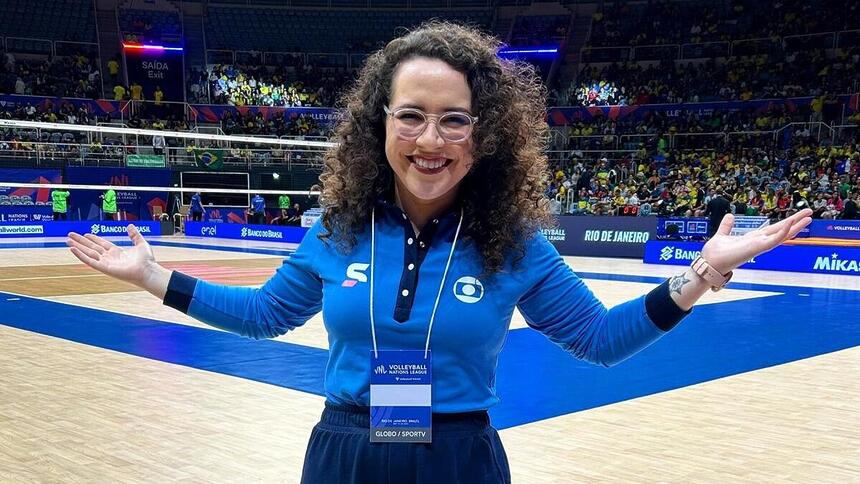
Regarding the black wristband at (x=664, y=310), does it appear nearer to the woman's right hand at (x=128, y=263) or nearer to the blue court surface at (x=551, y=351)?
the woman's right hand at (x=128, y=263)

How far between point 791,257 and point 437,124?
14.9 meters

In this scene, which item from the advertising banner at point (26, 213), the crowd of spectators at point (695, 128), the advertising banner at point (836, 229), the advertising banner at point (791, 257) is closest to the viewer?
the advertising banner at point (791, 257)

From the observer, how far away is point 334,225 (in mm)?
1736

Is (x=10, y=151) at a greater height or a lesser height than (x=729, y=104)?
lesser

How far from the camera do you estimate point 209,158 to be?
24078 millimetres

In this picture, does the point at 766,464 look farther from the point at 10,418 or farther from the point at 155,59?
the point at 155,59

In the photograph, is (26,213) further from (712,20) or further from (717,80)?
(712,20)

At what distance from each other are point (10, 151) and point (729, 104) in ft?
75.0

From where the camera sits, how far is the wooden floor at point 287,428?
3.52 metres

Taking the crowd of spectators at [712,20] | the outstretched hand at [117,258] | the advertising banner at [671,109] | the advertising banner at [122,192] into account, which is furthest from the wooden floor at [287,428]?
the crowd of spectators at [712,20]

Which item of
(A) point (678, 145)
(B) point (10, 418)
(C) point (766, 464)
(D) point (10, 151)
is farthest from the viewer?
(A) point (678, 145)

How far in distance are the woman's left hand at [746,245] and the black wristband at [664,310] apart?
117 mm

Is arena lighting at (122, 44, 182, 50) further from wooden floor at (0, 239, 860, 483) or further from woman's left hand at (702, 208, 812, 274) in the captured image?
woman's left hand at (702, 208, 812, 274)

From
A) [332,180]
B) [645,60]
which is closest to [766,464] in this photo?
[332,180]
